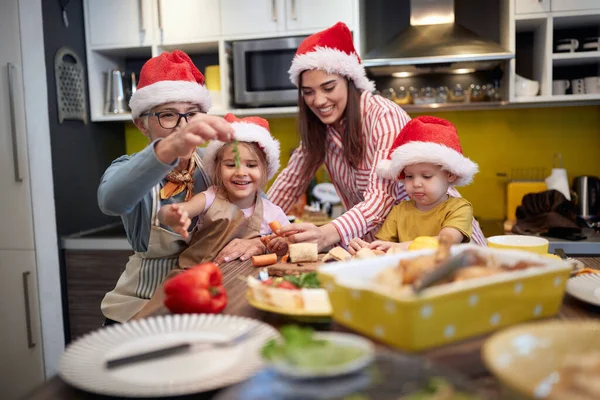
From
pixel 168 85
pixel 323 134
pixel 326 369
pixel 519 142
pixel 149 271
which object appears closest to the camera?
pixel 326 369

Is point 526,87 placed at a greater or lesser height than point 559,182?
greater

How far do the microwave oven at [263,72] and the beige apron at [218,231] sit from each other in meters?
1.31

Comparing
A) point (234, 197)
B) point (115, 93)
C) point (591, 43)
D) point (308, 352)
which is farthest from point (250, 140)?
point (591, 43)

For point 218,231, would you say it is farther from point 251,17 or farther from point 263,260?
point 251,17

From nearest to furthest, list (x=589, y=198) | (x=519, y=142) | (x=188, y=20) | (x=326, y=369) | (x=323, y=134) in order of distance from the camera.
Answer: (x=326, y=369)
(x=323, y=134)
(x=589, y=198)
(x=188, y=20)
(x=519, y=142)

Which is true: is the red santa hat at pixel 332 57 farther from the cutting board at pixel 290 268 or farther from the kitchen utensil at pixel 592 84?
the kitchen utensil at pixel 592 84

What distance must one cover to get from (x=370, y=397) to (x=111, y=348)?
1.29 ft

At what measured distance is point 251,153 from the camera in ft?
5.70

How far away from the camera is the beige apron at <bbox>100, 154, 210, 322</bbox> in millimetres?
1490

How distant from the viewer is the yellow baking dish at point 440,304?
0.65 meters

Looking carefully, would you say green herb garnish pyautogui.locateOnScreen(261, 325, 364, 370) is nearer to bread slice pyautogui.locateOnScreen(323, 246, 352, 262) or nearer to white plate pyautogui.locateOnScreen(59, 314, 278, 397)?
white plate pyautogui.locateOnScreen(59, 314, 278, 397)

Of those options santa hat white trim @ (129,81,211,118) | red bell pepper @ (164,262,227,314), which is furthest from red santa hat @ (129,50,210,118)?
red bell pepper @ (164,262,227,314)

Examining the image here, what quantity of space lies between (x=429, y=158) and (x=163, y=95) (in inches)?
32.4

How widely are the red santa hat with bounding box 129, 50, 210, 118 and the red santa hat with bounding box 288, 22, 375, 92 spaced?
38 cm
